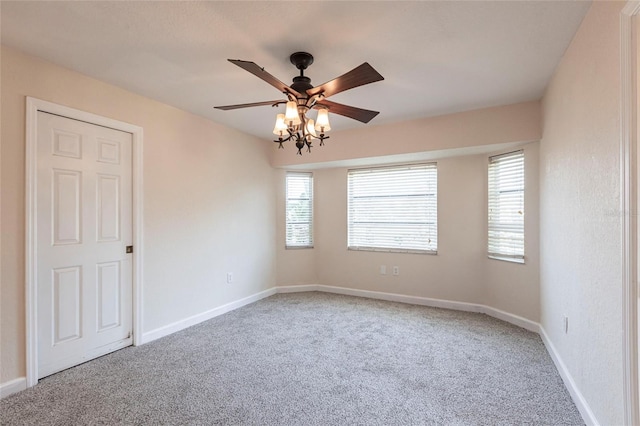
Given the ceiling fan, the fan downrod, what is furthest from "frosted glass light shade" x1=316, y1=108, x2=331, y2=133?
the fan downrod

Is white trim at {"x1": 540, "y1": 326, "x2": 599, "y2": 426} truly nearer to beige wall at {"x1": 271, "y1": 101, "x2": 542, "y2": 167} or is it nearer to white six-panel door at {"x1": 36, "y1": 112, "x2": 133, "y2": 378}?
beige wall at {"x1": 271, "y1": 101, "x2": 542, "y2": 167}

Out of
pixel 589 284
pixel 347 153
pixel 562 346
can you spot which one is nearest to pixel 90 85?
pixel 347 153

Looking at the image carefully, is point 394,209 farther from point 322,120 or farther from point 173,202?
point 173,202

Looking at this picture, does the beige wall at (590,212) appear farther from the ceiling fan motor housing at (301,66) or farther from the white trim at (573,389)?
the ceiling fan motor housing at (301,66)

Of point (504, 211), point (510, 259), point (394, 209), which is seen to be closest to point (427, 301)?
point (510, 259)

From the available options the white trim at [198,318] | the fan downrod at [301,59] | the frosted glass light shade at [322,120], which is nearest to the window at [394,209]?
the white trim at [198,318]

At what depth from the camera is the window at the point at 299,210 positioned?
5206 mm

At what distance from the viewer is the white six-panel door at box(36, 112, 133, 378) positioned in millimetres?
2494

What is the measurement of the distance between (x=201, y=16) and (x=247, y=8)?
0.32 m

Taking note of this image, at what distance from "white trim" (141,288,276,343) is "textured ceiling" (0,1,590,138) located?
2514 mm

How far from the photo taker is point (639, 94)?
1.39 metres

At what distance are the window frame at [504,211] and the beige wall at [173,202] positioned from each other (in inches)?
126

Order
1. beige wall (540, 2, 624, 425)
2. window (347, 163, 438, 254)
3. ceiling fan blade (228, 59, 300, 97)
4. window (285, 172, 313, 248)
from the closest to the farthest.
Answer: beige wall (540, 2, 624, 425)
ceiling fan blade (228, 59, 300, 97)
window (347, 163, 438, 254)
window (285, 172, 313, 248)

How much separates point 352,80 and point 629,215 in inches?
63.4
